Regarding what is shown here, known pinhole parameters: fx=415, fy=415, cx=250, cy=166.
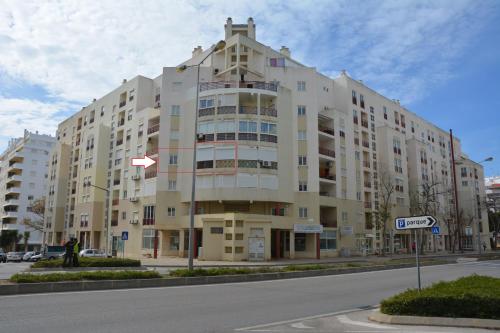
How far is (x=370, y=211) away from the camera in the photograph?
5684cm

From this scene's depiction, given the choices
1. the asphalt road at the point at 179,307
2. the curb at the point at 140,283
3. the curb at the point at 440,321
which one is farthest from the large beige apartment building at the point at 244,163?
the curb at the point at 440,321

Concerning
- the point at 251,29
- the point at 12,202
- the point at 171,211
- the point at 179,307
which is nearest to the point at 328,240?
the point at 171,211

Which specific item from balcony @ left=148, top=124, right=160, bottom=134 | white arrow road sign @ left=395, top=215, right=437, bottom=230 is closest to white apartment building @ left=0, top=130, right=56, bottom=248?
balcony @ left=148, top=124, right=160, bottom=134

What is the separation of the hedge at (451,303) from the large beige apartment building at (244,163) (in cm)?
3009

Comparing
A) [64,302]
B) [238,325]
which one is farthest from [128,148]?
[238,325]

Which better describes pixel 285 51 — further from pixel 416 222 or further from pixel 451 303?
pixel 451 303

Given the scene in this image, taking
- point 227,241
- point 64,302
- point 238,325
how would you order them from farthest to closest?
point 227,241 < point 64,302 < point 238,325

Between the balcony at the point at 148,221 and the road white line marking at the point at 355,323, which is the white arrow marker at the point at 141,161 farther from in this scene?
the road white line marking at the point at 355,323

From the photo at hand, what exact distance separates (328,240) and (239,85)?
20.8 m

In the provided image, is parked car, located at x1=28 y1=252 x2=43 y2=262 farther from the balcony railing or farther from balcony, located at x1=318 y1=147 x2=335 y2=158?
balcony, located at x1=318 y1=147 x2=335 y2=158

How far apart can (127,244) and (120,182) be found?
9662 mm

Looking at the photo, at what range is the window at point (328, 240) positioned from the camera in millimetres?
48250

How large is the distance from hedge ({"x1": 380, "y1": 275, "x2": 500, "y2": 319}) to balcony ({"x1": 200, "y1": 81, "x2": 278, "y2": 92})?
38.9 metres

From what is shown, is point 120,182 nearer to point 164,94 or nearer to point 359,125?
point 164,94
